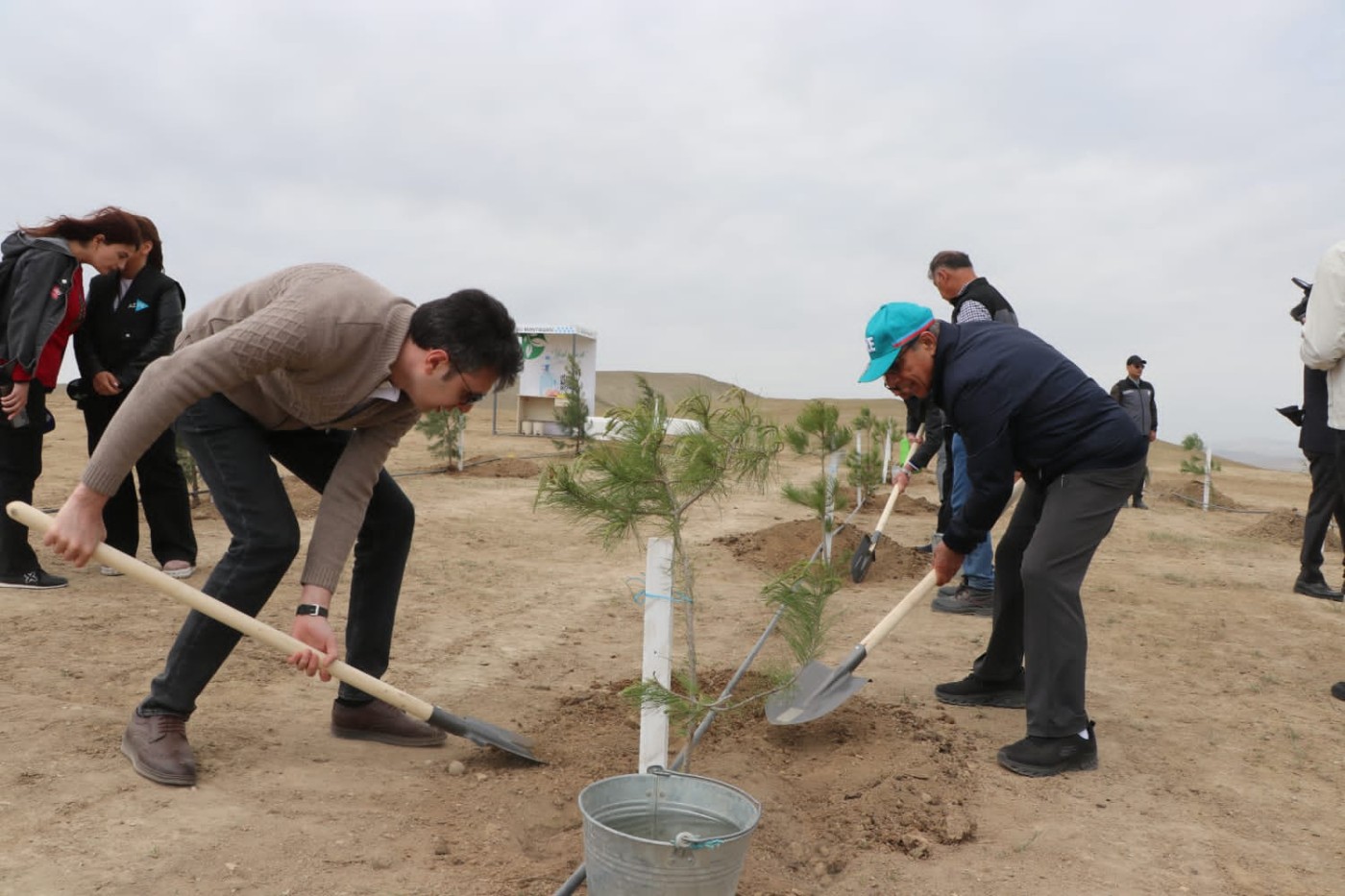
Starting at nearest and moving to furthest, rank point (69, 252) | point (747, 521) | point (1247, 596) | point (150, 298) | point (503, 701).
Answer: point (503, 701)
point (69, 252)
point (150, 298)
point (1247, 596)
point (747, 521)

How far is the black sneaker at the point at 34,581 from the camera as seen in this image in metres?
4.89

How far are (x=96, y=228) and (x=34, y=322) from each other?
21.2 inches

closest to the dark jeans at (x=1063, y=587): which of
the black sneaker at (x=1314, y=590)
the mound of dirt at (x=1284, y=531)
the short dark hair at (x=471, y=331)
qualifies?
the short dark hair at (x=471, y=331)

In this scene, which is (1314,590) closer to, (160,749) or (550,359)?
(160,749)

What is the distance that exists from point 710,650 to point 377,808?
7.42ft

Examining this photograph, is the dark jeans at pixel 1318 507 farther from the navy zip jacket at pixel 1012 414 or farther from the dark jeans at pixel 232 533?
the dark jeans at pixel 232 533

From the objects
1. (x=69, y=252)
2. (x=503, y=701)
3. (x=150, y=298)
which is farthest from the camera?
(x=150, y=298)

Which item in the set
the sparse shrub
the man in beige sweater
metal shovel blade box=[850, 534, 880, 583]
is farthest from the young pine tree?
the man in beige sweater

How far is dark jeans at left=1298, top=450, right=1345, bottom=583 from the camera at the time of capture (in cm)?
603

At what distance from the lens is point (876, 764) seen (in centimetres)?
322

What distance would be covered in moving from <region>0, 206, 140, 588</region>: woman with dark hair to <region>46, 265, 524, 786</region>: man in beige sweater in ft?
8.09

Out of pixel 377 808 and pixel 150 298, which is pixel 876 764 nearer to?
pixel 377 808

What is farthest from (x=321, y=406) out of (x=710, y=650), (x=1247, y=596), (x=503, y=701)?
(x=1247, y=596)

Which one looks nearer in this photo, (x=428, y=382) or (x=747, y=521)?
(x=428, y=382)
